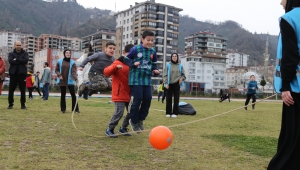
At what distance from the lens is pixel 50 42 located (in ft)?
438

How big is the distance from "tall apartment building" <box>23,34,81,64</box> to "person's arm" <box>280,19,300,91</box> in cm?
13166

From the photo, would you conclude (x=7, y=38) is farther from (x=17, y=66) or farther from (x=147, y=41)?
(x=147, y=41)

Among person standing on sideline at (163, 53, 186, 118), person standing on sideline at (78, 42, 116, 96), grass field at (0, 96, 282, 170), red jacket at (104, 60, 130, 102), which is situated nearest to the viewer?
grass field at (0, 96, 282, 170)

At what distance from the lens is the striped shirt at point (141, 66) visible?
5422 millimetres

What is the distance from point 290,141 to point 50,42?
139 metres

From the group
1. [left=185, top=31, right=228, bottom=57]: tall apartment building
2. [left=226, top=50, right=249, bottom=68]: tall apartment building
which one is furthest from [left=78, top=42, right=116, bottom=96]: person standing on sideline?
[left=226, top=50, right=249, bottom=68]: tall apartment building

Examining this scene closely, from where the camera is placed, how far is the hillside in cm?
15112

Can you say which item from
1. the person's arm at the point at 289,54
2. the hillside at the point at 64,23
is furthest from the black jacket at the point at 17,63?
the hillside at the point at 64,23

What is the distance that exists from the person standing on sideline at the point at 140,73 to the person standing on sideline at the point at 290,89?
2737 mm

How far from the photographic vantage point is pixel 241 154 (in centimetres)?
441

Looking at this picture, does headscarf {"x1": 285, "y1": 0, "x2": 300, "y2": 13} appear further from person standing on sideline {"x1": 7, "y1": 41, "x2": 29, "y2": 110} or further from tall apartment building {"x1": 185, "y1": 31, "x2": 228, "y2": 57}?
tall apartment building {"x1": 185, "y1": 31, "x2": 228, "y2": 57}

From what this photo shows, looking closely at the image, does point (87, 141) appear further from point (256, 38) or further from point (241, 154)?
point (256, 38)

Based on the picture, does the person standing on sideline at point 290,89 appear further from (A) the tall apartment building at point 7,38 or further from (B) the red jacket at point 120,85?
(A) the tall apartment building at point 7,38

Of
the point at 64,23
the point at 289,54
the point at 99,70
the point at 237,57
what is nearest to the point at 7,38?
the point at 64,23
